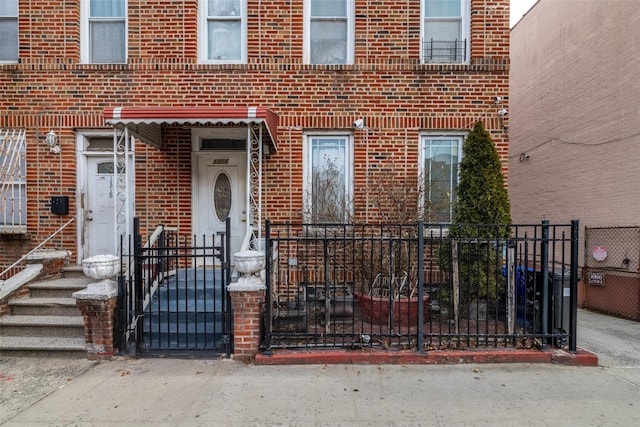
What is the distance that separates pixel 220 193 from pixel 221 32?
2.91 m

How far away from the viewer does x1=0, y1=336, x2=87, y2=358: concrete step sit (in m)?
4.48

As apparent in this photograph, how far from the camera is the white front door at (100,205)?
646 cm

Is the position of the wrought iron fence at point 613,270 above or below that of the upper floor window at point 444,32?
below

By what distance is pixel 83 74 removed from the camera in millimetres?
6340

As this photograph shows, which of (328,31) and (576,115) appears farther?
(576,115)

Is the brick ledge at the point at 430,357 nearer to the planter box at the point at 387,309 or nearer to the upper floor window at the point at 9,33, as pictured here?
the planter box at the point at 387,309

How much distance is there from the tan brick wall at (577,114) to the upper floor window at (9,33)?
12.1 metres

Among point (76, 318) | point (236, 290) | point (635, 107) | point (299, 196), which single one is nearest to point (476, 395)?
point (236, 290)

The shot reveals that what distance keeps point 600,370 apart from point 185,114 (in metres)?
6.05

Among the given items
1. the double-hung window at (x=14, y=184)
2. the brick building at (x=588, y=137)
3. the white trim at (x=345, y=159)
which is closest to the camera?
the double-hung window at (x=14, y=184)

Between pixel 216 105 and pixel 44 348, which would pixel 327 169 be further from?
pixel 44 348

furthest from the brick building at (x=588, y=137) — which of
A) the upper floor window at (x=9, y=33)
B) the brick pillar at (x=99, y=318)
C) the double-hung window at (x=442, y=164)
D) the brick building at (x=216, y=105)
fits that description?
the upper floor window at (x=9, y=33)

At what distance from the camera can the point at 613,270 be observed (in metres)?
7.79

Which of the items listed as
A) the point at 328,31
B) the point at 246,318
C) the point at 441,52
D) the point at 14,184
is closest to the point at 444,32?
the point at 441,52
